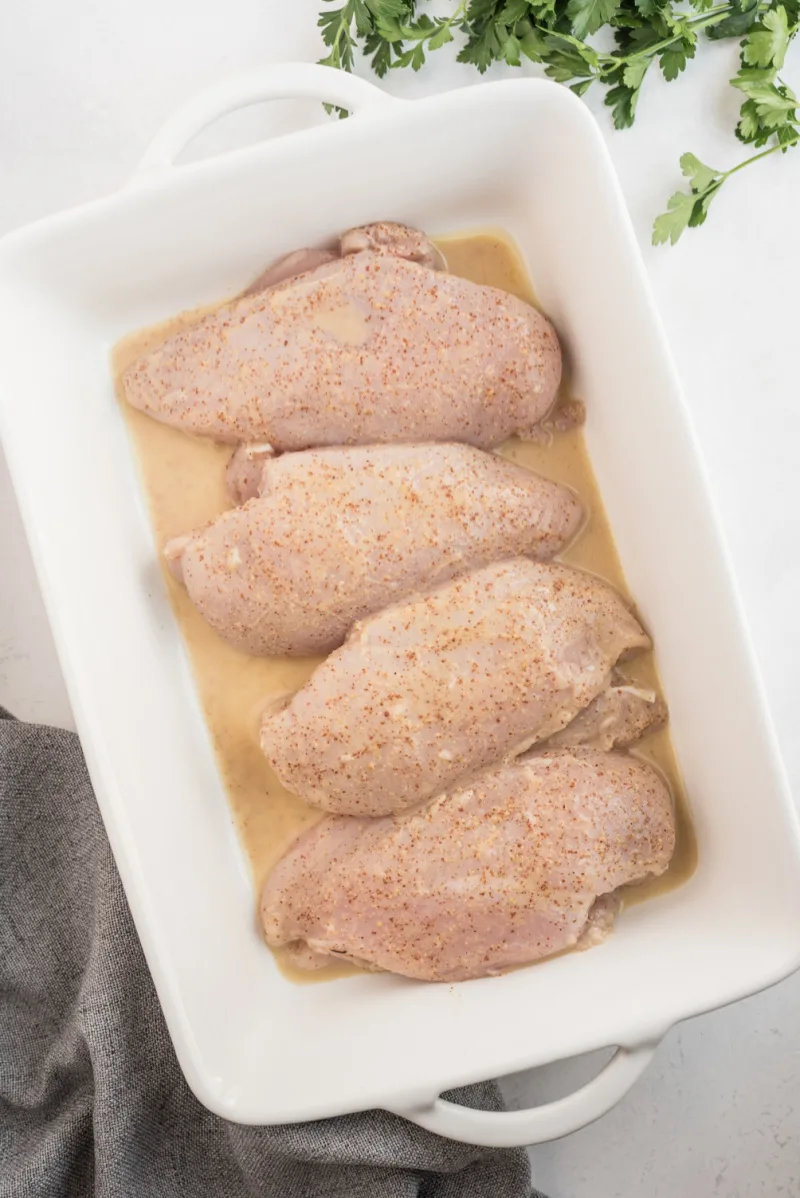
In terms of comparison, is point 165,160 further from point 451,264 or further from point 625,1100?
point 625,1100

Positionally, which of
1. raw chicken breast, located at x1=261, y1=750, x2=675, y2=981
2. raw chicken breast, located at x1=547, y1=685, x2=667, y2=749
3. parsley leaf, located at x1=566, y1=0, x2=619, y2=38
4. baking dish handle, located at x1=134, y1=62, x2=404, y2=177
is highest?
parsley leaf, located at x1=566, y1=0, x2=619, y2=38

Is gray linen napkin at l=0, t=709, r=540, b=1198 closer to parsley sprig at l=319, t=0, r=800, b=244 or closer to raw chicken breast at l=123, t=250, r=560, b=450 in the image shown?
raw chicken breast at l=123, t=250, r=560, b=450

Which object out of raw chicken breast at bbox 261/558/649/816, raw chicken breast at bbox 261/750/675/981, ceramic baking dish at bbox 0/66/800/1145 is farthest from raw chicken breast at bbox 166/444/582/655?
raw chicken breast at bbox 261/750/675/981

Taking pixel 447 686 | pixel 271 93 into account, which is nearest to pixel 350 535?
pixel 447 686

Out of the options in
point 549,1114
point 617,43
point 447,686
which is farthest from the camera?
point 617,43

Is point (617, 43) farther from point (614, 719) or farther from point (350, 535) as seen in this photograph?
point (614, 719)

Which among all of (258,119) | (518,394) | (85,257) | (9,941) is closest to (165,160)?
(85,257)

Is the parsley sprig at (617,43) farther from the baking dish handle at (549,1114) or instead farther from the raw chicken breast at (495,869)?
the baking dish handle at (549,1114)
